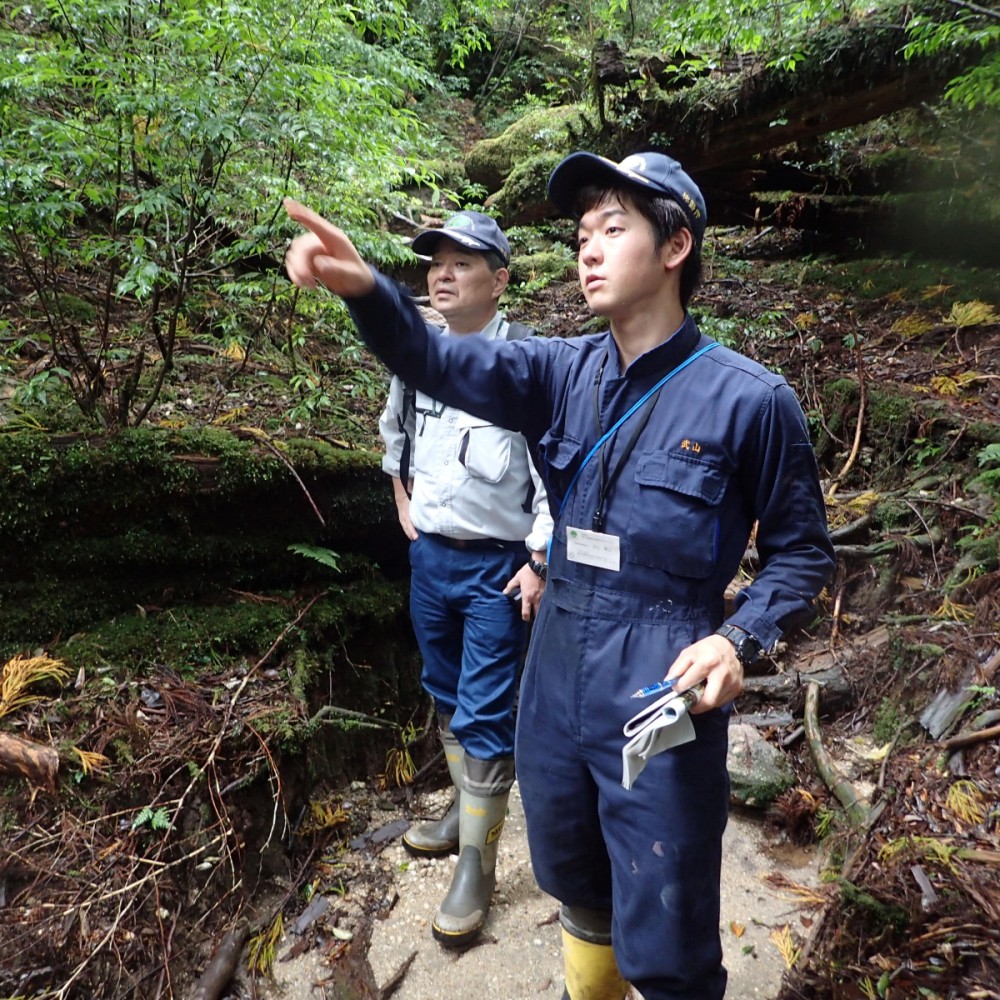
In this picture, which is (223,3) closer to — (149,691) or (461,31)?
(149,691)

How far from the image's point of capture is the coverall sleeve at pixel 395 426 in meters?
3.38

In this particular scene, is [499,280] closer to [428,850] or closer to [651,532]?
[651,532]

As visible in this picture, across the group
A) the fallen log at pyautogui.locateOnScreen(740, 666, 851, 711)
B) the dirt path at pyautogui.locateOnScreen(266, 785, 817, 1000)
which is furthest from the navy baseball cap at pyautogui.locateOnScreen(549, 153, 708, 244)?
the fallen log at pyautogui.locateOnScreen(740, 666, 851, 711)

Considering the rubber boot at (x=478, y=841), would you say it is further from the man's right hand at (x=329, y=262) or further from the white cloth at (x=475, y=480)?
the man's right hand at (x=329, y=262)

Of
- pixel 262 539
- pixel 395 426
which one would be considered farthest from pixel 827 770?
pixel 262 539

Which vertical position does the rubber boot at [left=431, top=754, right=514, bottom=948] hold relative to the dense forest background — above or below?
below

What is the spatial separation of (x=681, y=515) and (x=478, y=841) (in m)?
2.03

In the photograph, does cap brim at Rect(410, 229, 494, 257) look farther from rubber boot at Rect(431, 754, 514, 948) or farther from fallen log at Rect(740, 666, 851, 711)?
fallen log at Rect(740, 666, 851, 711)

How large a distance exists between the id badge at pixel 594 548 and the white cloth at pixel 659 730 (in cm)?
38

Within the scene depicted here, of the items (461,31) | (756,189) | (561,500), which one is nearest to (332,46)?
(561,500)

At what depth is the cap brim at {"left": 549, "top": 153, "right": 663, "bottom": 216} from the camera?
1.76 m

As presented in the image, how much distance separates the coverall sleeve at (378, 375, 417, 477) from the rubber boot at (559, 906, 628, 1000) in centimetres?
214

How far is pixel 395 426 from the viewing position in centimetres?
346

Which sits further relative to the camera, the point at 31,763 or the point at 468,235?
the point at 468,235
